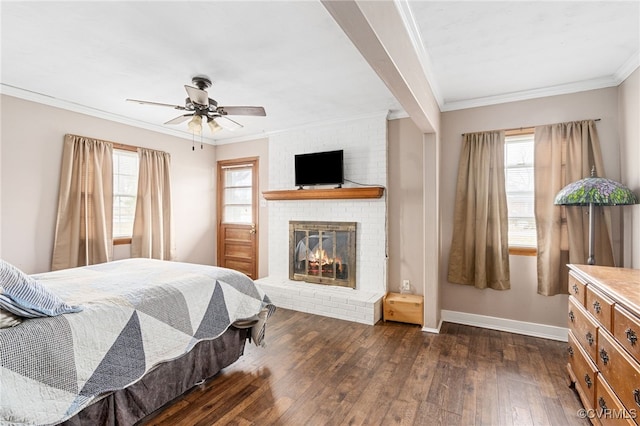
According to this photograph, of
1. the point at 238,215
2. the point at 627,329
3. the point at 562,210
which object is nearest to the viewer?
the point at 627,329

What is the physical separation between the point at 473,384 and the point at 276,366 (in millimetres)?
1566

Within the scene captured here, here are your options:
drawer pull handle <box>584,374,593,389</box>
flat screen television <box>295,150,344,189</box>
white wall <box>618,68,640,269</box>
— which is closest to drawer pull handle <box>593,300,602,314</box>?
drawer pull handle <box>584,374,593,389</box>

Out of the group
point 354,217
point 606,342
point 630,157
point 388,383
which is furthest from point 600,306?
point 354,217

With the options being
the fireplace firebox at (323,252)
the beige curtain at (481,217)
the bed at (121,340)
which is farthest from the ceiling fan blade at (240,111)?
the beige curtain at (481,217)

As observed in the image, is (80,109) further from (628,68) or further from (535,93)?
(628,68)

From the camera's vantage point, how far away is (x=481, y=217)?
3.38m

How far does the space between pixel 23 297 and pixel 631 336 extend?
2858 mm

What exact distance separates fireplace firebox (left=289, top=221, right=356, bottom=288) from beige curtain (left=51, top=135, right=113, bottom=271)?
2.43 metres

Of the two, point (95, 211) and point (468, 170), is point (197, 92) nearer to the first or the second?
point (95, 211)

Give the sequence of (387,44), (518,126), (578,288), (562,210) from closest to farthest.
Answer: (387,44), (578,288), (562,210), (518,126)

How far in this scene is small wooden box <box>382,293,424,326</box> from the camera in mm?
3420

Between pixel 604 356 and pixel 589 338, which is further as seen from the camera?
pixel 589 338

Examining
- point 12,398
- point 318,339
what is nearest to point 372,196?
point 318,339

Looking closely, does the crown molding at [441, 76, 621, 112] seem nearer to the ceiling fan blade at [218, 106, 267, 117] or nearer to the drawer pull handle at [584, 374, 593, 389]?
the ceiling fan blade at [218, 106, 267, 117]
